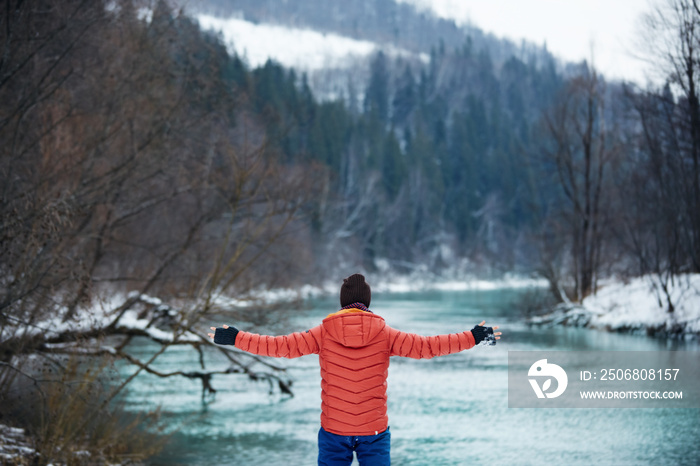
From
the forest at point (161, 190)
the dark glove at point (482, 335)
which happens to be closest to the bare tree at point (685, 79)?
the forest at point (161, 190)

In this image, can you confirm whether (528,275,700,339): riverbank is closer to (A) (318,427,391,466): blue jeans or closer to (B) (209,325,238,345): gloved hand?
(A) (318,427,391,466): blue jeans

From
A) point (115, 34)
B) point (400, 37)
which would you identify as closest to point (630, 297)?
point (115, 34)

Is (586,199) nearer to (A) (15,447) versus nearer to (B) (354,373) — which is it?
(A) (15,447)

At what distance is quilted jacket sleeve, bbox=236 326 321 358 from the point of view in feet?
14.4

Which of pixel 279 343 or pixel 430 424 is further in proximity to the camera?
pixel 430 424

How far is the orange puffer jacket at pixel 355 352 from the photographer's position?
14.0ft

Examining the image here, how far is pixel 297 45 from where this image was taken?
164 meters

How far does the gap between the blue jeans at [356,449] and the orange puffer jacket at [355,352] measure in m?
0.04

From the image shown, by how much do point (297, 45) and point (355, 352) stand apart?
166 m

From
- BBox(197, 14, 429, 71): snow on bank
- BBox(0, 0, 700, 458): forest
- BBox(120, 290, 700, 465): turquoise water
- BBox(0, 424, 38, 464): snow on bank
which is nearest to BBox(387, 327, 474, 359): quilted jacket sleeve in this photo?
BBox(0, 0, 700, 458): forest

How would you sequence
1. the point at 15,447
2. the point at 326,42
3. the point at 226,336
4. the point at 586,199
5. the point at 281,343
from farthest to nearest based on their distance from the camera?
the point at 326,42 < the point at 586,199 < the point at 15,447 < the point at 281,343 < the point at 226,336

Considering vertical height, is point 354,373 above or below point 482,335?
below

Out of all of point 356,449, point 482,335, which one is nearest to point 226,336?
point 356,449

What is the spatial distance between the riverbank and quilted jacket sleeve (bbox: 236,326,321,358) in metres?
17.7
